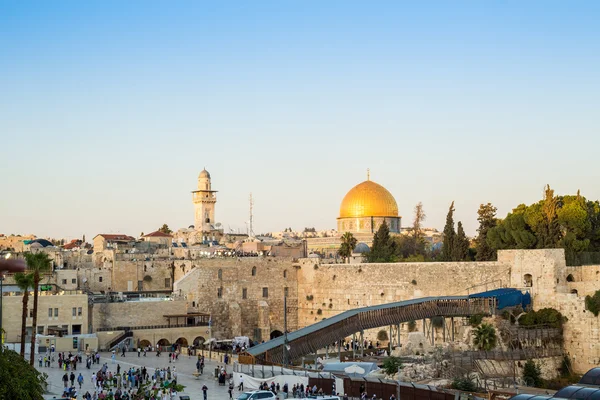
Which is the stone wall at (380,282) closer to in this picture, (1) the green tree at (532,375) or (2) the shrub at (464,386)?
(1) the green tree at (532,375)

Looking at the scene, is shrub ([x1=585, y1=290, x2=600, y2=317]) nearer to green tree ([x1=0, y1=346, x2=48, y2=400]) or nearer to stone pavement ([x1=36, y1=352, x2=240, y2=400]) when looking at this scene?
stone pavement ([x1=36, y1=352, x2=240, y2=400])

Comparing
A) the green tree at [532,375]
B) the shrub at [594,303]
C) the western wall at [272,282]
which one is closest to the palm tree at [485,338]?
the green tree at [532,375]

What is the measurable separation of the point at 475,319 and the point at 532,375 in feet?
15.8

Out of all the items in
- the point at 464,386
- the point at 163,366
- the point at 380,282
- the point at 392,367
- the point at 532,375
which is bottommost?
the point at 532,375

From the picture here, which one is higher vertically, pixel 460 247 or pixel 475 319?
pixel 460 247

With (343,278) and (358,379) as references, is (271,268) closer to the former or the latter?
(343,278)

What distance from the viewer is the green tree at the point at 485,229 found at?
4166 centimetres

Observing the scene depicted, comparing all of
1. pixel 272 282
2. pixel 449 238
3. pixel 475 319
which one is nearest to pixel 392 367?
pixel 475 319

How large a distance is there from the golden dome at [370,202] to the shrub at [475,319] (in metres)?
38.9

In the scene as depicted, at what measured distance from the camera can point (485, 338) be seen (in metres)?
29.8

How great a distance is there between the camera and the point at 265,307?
46781 millimetres

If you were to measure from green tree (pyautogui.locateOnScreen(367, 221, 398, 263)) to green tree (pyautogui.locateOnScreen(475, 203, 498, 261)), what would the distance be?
5.73m

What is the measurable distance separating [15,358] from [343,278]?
31.2 meters

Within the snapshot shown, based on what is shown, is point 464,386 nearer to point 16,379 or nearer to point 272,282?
point 16,379
